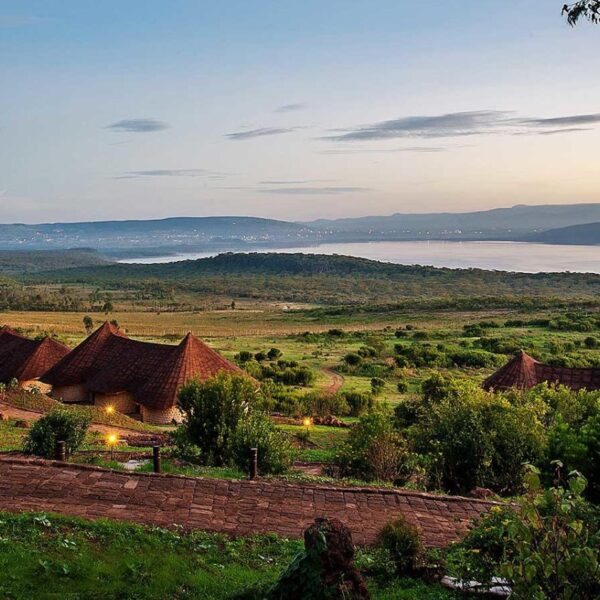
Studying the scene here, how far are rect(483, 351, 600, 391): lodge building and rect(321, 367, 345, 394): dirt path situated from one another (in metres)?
10.2

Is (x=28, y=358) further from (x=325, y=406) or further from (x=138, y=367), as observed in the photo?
(x=325, y=406)

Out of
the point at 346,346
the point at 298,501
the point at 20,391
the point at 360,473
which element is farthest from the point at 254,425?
the point at 346,346

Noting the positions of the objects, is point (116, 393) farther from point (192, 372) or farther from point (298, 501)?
point (298, 501)

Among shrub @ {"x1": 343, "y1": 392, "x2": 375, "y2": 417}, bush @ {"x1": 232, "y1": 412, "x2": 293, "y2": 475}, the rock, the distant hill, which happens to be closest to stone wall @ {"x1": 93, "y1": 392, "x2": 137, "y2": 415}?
shrub @ {"x1": 343, "y1": 392, "x2": 375, "y2": 417}

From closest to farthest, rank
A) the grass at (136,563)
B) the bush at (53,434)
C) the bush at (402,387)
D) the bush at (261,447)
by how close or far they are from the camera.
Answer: the grass at (136,563), the bush at (261,447), the bush at (53,434), the bush at (402,387)

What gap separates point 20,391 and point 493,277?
4804 inches

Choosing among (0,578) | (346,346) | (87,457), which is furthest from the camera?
(346,346)

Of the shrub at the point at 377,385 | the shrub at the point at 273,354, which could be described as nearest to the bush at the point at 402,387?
the shrub at the point at 377,385

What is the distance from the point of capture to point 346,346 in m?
54.8

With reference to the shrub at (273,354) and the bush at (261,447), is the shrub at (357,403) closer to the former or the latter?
the shrub at (273,354)

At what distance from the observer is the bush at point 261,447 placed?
15.5m

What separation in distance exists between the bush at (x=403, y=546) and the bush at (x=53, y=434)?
29.4 feet

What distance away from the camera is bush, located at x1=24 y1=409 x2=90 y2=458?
51.1ft

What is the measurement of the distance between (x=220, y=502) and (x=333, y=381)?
28596mm
